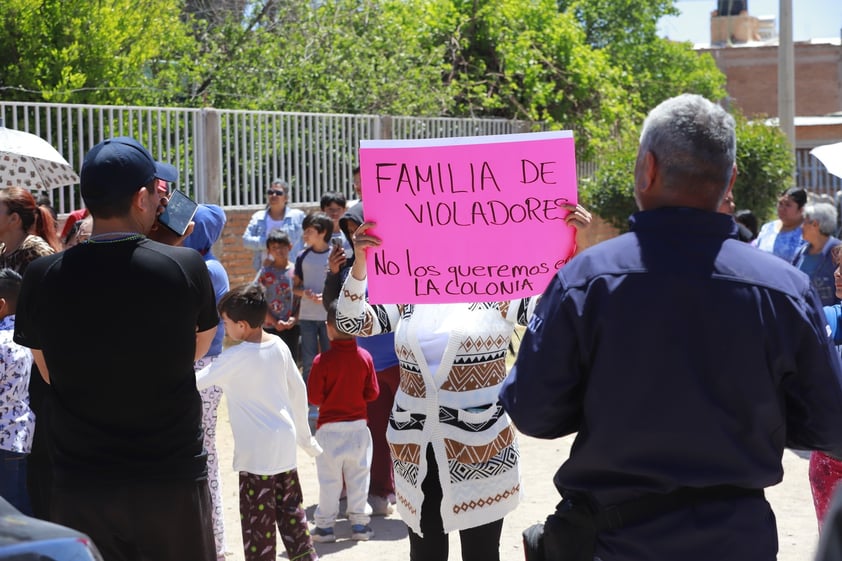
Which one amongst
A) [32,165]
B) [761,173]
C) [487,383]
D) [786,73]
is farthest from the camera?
[786,73]

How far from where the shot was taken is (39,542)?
79.8 inches

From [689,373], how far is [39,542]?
4.66 ft

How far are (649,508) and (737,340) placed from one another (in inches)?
17.0

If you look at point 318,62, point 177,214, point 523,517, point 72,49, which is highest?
point 318,62

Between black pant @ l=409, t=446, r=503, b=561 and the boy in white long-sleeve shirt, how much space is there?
51.2 inches

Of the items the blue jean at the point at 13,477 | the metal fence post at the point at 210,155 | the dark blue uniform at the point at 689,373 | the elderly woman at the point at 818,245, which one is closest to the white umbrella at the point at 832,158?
the dark blue uniform at the point at 689,373

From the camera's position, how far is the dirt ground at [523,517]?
6.05 meters

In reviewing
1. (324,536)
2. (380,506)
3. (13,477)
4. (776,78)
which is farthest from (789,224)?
(776,78)

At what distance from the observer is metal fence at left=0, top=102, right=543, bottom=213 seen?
11344mm

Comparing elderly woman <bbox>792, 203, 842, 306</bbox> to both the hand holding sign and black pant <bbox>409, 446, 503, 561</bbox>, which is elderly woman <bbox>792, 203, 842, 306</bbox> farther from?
the hand holding sign

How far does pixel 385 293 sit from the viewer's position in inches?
164

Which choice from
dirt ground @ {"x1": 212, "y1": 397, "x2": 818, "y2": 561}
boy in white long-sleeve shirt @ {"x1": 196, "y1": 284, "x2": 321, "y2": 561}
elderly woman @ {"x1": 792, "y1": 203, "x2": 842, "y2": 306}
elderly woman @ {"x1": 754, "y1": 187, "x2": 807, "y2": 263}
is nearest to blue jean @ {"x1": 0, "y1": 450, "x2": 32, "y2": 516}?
boy in white long-sleeve shirt @ {"x1": 196, "y1": 284, "x2": 321, "y2": 561}

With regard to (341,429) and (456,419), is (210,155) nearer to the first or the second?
(341,429)

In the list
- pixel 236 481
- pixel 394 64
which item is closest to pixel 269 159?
pixel 394 64
